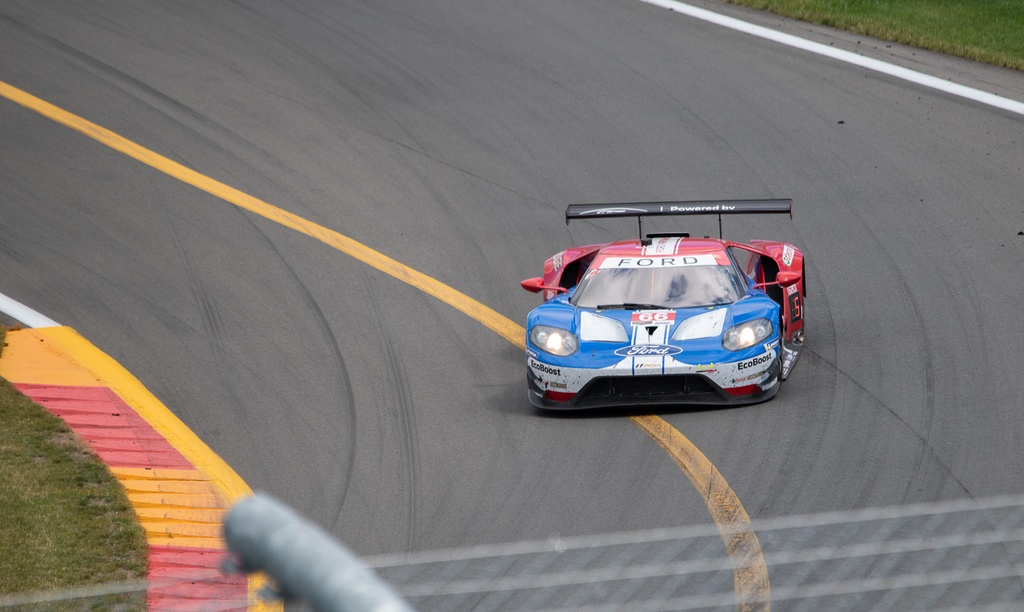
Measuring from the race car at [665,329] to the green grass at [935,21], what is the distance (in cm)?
846

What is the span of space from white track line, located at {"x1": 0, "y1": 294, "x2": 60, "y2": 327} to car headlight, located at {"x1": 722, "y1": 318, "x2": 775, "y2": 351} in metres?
6.29

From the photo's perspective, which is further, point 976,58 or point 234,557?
point 976,58

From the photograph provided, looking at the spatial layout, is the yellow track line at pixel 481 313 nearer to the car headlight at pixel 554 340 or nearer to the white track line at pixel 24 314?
the car headlight at pixel 554 340

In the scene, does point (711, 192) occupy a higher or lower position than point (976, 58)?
lower

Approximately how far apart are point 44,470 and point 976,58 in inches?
545

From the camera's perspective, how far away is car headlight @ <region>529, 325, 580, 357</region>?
960cm

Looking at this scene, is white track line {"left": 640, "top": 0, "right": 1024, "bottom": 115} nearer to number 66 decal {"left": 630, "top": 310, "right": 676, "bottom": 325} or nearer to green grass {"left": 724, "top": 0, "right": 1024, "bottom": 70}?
green grass {"left": 724, "top": 0, "right": 1024, "bottom": 70}

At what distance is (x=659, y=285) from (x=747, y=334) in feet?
3.24

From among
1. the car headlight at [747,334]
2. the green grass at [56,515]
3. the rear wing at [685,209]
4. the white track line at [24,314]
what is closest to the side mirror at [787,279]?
the car headlight at [747,334]

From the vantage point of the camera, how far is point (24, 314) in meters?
12.1

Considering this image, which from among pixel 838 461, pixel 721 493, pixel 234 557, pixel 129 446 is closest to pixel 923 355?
pixel 838 461

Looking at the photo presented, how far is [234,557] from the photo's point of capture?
6.22 ft

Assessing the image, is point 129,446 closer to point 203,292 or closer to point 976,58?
point 203,292

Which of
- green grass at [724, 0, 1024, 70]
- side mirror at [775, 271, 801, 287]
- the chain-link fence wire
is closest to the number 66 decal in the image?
side mirror at [775, 271, 801, 287]
